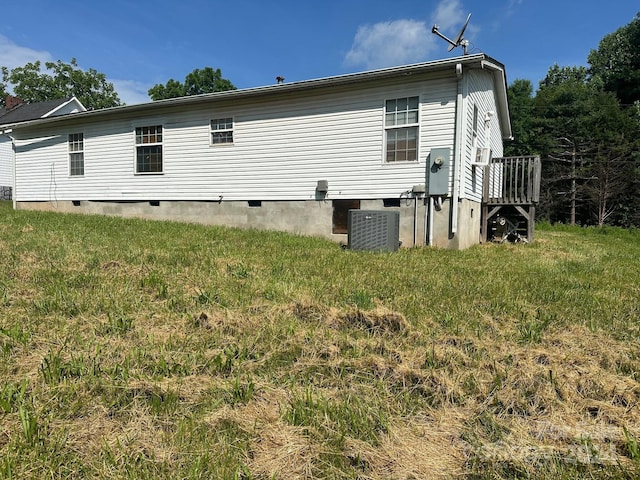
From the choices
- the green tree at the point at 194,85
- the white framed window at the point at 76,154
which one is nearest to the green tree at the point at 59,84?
the green tree at the point at 194,85

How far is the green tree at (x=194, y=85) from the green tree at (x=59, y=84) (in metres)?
7.22

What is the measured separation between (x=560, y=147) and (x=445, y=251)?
20357 mm

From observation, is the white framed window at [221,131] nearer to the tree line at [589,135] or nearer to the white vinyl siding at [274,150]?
the white vinyl siding at [274,150]

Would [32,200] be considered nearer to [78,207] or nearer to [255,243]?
[78,207]

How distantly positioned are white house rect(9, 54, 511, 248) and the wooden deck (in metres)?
0.53

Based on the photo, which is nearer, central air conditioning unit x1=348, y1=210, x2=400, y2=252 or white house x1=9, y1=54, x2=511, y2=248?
central air conditioning unit x1=348, y1=210, x2=400, y2=252

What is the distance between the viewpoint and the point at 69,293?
3.95 m

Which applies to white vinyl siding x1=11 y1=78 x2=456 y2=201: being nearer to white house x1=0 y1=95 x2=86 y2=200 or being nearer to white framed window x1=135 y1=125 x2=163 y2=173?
white framed window x1=135 y1=125 x2=163 y2=173

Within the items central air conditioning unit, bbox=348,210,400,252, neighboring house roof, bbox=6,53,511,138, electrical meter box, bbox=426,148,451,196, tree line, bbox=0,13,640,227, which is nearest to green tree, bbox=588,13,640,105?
tree line, bbox=0,13,640,227

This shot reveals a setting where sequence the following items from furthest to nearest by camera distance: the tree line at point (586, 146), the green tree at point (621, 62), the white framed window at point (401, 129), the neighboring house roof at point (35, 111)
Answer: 1. the green tree at point (621, 62)
2. the neighboring house roof at point (35, 111)
3. the tree line at point (586, 146)
4. the white framed window at point (401, 129)

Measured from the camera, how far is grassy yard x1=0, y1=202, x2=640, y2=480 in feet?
5.94

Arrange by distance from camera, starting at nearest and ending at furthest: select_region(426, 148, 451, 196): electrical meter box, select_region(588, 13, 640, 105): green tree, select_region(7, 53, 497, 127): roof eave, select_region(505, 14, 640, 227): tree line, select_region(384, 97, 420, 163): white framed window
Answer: select_region(7, 53, 497, 127): roof eave, select_region(426, 148, 451, 196): electrical meter box, select_region(384, 97, 420, 163): white framed window, select_region(505, 14, 640, 227): tree line, select_region(588, 13, 640, 105): green tree

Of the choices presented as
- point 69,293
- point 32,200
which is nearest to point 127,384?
point 69,293

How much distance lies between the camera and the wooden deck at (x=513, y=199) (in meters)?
10.1
